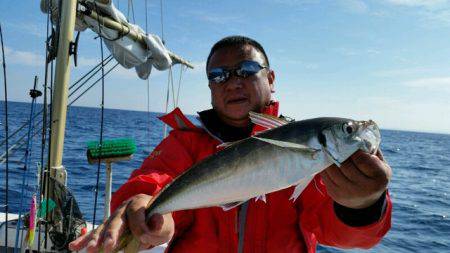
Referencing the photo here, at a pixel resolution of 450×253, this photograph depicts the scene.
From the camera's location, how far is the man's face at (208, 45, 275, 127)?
3.33 metres

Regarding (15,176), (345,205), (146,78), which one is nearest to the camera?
(345,205)

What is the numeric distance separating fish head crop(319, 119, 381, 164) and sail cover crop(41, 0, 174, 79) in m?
5.81

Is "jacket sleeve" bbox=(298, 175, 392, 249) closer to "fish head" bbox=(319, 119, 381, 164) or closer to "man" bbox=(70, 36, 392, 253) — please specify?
"man" bbox=(70, 36, 392, 253)

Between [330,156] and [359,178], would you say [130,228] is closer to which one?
[330,156]

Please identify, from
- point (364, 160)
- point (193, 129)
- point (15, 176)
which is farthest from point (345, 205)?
point (15, 176)

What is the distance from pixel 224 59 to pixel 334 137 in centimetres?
137

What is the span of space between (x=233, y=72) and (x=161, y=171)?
961 millimetres

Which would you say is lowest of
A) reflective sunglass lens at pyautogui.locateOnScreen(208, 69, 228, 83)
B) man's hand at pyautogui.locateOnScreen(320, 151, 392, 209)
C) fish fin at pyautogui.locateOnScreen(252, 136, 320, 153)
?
man's hand at pyautogui.locateOnScreen(320, 151, 392, 209)

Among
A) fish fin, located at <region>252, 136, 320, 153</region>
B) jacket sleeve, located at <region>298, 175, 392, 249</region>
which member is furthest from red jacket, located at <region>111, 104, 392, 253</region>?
fish fin, located at <region>252, 136, 320, 153</region>

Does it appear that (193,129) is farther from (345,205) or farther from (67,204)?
(67,204)

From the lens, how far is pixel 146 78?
37.8 feet

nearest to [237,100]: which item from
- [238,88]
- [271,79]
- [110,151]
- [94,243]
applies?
[238,88]

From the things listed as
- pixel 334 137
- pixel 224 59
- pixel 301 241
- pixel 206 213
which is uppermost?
pixel 224 59

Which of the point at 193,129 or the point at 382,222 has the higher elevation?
the point at 193,129
